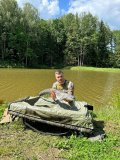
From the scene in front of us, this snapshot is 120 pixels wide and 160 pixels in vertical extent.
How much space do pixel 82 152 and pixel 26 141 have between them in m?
1.22

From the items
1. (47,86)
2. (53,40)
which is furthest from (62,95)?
(53,40)

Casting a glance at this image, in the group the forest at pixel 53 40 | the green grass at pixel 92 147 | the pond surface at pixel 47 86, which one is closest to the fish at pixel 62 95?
the green grass at pixel 92 147

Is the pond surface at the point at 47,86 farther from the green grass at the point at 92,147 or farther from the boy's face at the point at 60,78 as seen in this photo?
the green grass at the point at 92,147

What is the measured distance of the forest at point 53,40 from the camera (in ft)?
181

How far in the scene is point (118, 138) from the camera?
6730mm

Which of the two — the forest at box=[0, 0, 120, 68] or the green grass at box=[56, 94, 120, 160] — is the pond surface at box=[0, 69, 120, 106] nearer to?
the green grass at box=[56, 94, 120, 160]

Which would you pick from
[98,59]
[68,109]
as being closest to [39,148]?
[68,109]

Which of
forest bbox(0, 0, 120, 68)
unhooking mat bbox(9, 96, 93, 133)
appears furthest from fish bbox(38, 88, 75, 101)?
forest bbox(0, 0, 120, 68)

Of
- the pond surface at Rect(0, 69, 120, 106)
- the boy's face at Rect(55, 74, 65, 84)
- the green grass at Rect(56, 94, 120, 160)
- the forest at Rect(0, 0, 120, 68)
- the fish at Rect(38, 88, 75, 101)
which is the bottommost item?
the pond surface at Rect(0, 69, 120, 106)

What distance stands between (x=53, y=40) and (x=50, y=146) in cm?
5988

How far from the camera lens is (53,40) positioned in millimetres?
65312

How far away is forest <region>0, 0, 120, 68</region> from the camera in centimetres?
5506

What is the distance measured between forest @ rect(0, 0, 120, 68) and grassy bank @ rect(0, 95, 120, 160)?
44227 mm

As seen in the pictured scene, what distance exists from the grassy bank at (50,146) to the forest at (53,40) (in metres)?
44.2
